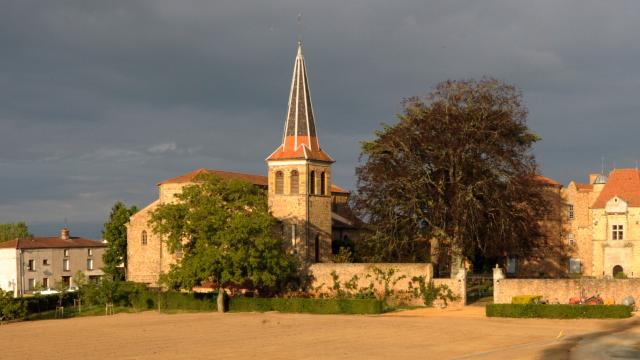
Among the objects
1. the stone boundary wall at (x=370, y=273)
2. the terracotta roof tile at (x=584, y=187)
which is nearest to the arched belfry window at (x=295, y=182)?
the stone boundary wall at (x=370, y=273)

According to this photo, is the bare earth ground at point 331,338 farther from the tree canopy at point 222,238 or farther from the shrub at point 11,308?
the shrub at point 11,308

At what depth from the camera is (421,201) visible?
191 feet

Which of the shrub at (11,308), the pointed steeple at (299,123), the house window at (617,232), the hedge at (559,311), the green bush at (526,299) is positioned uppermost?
the pointed steeple at (299,123)

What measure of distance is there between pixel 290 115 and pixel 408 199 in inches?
511

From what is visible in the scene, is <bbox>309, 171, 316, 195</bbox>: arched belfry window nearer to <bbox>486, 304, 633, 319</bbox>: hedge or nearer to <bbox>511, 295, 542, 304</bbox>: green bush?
<bbox>511, 295, 542, 304</bbox>: green bush

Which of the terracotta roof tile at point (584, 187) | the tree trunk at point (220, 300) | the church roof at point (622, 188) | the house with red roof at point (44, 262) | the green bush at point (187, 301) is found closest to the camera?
the tree trunk at point (220, 300)

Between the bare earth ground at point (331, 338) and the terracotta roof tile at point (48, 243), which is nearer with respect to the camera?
the bare earth ground at point (331, 338)

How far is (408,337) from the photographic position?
4025 centimetres

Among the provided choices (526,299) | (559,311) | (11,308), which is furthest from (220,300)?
(559,311)

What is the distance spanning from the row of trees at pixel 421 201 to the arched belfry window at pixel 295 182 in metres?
4.78

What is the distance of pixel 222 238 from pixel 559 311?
73.5ft

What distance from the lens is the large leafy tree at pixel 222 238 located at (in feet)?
185

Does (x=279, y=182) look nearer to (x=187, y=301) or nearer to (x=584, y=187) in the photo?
(x=187, y=301)

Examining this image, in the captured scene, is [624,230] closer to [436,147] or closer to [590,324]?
[436,147]
